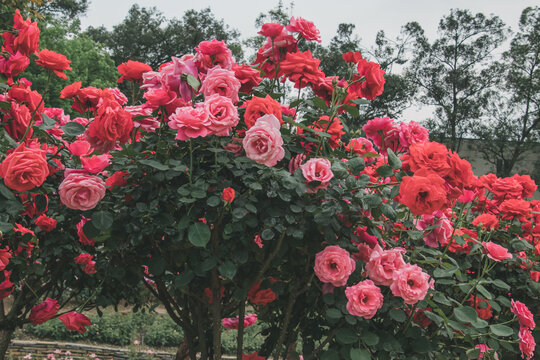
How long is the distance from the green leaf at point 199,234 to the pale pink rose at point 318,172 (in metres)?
0.34

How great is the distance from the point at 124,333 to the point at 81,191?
544 centimetres

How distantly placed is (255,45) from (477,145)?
11.1 m

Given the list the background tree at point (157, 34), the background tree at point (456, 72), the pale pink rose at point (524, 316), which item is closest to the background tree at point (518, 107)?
the background tree at point (456, 72)

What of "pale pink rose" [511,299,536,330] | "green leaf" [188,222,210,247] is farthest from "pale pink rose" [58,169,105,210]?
"pale pink rose" [511,299,536,330]

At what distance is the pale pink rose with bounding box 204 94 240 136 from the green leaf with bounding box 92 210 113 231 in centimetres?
43

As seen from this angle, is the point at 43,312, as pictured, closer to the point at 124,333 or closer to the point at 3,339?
the point at 3,339

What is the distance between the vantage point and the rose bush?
1.41 m

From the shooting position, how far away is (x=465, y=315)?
1624mm

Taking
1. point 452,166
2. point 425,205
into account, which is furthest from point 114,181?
point 452,166

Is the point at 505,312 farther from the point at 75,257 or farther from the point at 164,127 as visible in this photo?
the point at 75,257

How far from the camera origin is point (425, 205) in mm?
1326

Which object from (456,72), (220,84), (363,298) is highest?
(456,72)

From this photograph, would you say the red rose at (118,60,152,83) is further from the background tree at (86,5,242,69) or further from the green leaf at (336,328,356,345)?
the background tree at (86,5,242,69)

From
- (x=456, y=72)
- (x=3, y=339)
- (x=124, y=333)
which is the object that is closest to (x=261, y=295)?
(x=3, y=339)
